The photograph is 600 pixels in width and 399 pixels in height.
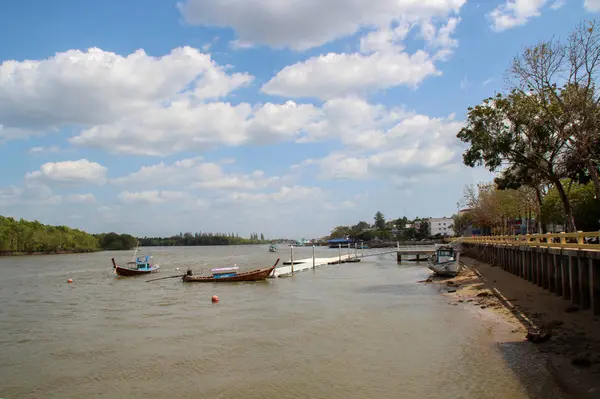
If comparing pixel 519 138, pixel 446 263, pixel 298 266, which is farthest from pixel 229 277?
pixel 519 138

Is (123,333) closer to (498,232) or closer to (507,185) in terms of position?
(507,185)

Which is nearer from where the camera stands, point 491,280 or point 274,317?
point 274,317

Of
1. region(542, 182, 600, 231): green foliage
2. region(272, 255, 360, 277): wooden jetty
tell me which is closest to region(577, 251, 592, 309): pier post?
region(272, 255, 360, 277): wooden jetty

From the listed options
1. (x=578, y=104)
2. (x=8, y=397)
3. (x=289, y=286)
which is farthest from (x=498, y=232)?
(x=8, y=397)

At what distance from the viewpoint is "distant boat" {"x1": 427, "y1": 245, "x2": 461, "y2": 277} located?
3932cm

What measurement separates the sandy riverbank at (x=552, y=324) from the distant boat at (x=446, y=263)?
963 centimetres

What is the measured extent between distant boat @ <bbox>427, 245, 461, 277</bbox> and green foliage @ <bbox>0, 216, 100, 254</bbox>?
5436 inches

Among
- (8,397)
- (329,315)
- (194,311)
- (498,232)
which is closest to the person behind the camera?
(8,397)

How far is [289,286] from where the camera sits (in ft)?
124

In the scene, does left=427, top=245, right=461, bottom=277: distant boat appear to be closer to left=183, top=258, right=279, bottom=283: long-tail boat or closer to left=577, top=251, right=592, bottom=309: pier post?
left=183, top=258, right=279, bottom=283: long-tail boat

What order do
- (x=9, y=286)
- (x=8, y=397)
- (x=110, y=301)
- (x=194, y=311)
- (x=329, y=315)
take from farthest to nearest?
(x=9, y=286), (x=110, y=301), (x=194, y=311), (x=329, y=315), (x=8, y=397)

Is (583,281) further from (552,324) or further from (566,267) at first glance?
(566,267)

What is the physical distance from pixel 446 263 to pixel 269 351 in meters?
27.1

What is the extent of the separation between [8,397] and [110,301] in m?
20.6
